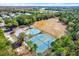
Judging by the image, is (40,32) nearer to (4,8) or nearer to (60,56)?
(60,56)

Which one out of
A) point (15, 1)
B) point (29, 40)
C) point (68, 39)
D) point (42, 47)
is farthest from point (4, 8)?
point (68, 39)

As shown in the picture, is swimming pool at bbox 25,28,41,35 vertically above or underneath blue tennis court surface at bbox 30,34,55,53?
above

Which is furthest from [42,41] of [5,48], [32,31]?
[5,48]

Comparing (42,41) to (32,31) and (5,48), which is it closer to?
(32,31)

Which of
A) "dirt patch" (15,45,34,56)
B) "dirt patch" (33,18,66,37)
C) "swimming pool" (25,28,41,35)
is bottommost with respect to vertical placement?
"dirt patch" (15,45,34,56)

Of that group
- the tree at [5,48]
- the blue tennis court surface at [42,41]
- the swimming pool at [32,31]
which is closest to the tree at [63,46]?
the blue tennis court surface at [42,41]

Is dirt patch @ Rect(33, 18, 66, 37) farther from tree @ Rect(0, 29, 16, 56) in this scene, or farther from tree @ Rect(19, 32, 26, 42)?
tree @ Rect(0, 29, 16, 56)

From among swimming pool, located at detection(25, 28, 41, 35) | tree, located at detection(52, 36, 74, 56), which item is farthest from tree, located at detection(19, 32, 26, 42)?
tree, located at detection(52, 36, 74, 56)
